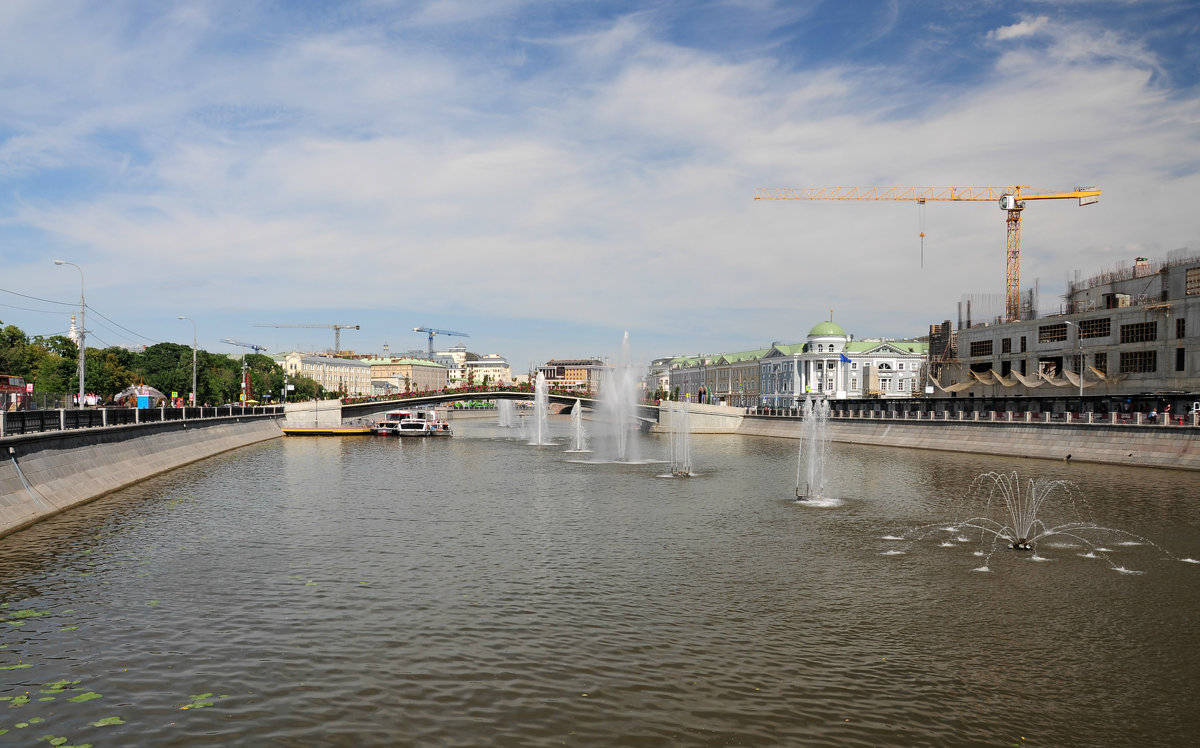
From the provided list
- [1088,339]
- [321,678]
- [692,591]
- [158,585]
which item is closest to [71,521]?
[158,585]

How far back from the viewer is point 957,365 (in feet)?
394

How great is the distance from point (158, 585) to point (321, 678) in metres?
10.6

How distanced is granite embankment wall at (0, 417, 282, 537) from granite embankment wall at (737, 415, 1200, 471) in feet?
233

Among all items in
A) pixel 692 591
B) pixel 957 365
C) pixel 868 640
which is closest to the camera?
pixel 868 640

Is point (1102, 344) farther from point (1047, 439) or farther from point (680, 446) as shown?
point (680, 446)

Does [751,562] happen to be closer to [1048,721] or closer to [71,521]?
[1048,721]

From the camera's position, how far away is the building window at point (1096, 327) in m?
90.2

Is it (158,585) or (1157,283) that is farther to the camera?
(1157,283)

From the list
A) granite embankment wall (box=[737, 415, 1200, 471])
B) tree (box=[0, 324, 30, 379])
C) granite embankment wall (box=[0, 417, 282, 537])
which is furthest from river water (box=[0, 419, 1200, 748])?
tree (box=[0, 324, 30, 379])

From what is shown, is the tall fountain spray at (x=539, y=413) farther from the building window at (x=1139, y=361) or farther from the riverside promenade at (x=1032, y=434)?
the building window at (x=1139, y=361)

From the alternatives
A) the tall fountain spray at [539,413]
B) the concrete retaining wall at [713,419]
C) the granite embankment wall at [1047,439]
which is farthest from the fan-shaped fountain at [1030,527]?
the concrete retaining wall at [713,419]

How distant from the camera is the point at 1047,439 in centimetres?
7056

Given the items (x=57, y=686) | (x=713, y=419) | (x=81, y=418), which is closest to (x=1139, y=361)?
(x=713, y=419)

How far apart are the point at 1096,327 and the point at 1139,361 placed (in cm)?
783
